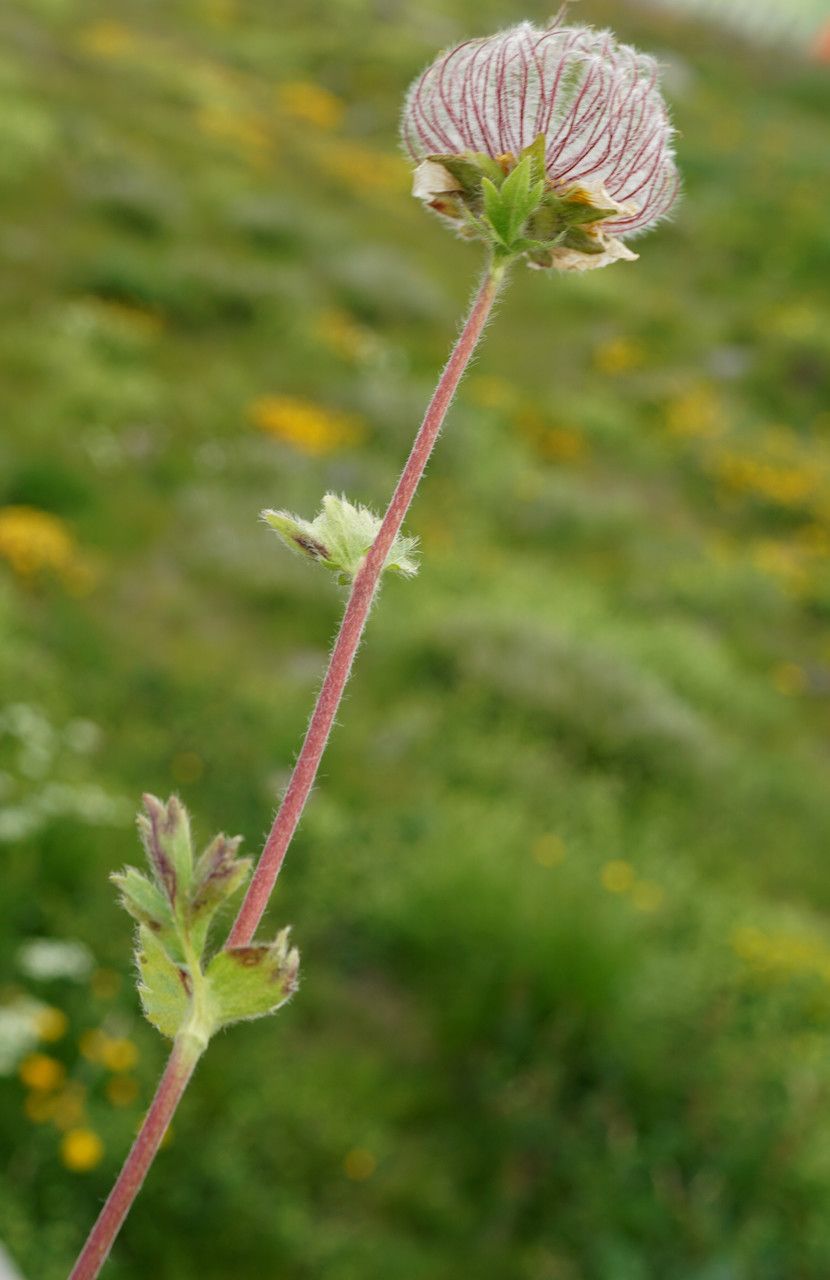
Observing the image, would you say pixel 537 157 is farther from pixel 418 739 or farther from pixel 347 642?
pixel 418 739

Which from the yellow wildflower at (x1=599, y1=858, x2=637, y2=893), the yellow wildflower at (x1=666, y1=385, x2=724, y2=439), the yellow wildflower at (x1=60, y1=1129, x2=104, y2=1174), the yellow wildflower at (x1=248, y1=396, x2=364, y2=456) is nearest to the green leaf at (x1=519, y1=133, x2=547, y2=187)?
the yellow wildflower at (x1=60, y1=1129, x2=104, y2=1174)

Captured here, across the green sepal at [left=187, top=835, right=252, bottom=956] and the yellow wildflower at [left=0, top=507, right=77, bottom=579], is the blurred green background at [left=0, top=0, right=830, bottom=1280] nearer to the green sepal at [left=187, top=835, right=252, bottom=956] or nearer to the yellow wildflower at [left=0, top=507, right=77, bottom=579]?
the yellow wildflower at [left=0, top=507, right=77, bottom=579]

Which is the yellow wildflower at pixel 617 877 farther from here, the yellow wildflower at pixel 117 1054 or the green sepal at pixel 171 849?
the green sepal at pixel 171 849

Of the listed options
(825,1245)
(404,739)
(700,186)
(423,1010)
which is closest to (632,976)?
(423,1010)

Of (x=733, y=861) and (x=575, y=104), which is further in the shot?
(x=733, y=861)

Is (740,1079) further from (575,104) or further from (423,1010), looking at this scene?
(575,104)

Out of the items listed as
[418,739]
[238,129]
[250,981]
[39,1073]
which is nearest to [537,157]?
[250,981]

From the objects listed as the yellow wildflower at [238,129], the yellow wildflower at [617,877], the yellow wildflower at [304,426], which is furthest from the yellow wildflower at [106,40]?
the yellow wildflower at [617,877]
